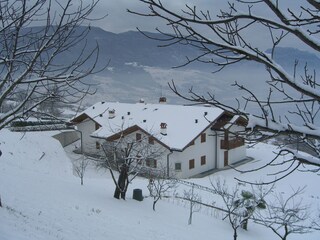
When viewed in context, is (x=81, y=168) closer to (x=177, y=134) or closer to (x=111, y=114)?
(x=177, y=134)

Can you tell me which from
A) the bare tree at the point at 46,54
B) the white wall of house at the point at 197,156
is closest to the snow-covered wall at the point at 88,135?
the white wall of house at the point at 197,156

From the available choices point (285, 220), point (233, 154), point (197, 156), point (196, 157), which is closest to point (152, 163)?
point (196, 157)

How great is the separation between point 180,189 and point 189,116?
32.0 ft

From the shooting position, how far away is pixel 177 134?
99.8 ft

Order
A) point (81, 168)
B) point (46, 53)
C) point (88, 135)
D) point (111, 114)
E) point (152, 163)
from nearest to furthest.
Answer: point (46, 53)
point (81, 168)
point (152, 163)
point (111, 114)
point (88, 135)

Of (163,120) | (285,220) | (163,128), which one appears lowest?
(285,220)

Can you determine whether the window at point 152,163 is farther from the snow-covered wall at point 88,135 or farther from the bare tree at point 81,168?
the snow-covered wall at point 88,135

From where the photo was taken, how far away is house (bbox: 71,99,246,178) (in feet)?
96.2

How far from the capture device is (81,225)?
10.8 meters

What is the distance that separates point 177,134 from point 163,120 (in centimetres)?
348

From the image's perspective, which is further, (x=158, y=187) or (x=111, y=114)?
(x=111, y=114)

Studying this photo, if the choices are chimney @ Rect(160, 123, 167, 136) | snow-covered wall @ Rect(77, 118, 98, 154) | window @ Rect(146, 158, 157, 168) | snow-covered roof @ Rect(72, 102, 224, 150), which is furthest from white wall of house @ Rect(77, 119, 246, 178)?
chimney @ Rect(160, 123, 167, 136)

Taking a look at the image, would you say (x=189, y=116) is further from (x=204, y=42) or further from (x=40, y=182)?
(x=204, y=42)

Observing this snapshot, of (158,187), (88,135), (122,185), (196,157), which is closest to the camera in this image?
(122,185)
